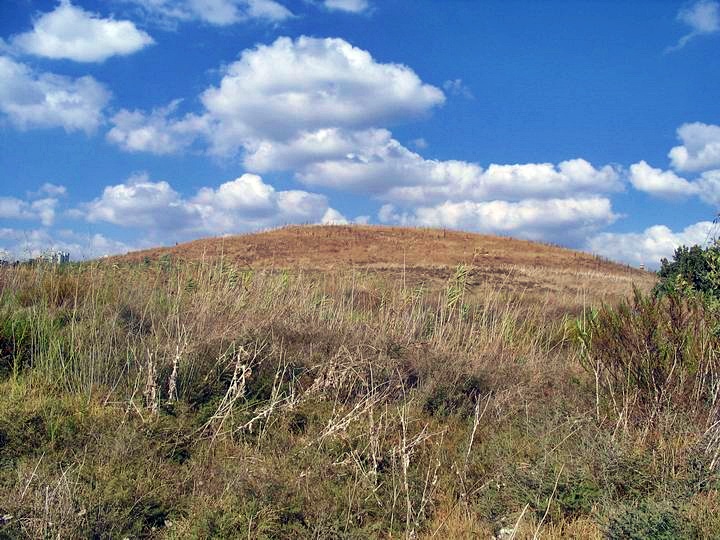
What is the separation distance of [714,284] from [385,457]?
3.84 m

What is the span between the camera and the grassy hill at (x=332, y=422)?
12.8ft

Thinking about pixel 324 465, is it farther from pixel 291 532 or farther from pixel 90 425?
pixel 90 425

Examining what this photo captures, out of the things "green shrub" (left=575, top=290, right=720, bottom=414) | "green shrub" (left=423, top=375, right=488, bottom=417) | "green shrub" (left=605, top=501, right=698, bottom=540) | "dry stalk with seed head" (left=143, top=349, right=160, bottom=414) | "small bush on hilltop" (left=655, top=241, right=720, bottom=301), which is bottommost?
"green shrub" (left=605, top=501, right=698, bottom=540)

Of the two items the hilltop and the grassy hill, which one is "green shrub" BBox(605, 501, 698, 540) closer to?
the grassy hill

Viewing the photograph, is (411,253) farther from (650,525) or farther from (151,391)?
(650,525)

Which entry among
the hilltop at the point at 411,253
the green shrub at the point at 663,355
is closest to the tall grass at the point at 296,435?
the green shrub at the point at 663,355

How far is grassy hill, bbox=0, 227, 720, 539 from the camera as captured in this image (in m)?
3.91

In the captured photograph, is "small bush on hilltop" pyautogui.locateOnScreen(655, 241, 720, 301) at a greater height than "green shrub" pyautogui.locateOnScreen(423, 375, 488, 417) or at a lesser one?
greater

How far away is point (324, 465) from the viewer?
4445 mm

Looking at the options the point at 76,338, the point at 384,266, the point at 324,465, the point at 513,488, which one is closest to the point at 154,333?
the point at 76,338

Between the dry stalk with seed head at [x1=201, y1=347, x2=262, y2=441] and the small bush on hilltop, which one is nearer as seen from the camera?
the dry stalk with seed head at [x1=201, y1=347, x2=262, y2=441]

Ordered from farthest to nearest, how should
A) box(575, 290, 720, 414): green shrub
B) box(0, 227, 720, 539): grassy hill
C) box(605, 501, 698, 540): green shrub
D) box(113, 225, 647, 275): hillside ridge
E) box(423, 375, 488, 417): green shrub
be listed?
box(113, 225, 647, 275): hillside ridge → box(423, 375, 488, 417): green shrub → box(575, 290, 720, 414): green shrub → box(0, 227, 720, 539): grassy hill → box(605, 501, 698, 540): green shrub

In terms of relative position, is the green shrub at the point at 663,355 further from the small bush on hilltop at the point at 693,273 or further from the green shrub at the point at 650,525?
the green shrub at the point at 650,525

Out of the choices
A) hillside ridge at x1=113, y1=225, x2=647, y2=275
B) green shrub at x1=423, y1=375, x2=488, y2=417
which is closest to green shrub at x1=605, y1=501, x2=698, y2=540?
green shrub at x1=423, y1=375, x2=488, y2=417
